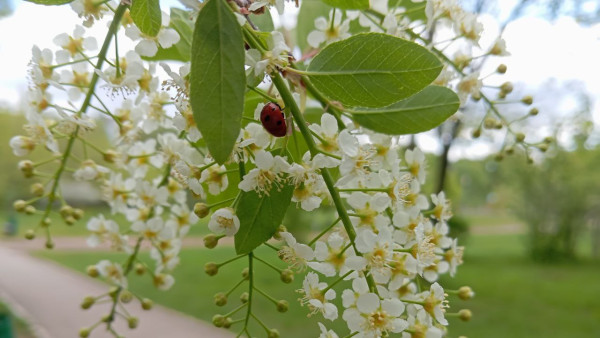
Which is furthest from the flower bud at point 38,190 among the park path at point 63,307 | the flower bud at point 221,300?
the park path at point 63,307

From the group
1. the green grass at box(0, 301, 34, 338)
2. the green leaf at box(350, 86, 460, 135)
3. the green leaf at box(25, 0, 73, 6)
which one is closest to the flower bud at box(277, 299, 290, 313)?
the green leaf at box(350, 86, 460, 135)

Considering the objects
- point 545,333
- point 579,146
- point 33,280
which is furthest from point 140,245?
point 579,146

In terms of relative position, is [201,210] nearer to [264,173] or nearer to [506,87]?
[264,173]

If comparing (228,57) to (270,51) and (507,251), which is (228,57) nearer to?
(270,51)

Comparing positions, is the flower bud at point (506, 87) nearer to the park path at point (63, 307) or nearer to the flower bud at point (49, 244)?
the flower bud at point (49, 244)

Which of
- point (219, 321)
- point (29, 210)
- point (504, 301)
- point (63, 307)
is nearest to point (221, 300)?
point (219, 321)

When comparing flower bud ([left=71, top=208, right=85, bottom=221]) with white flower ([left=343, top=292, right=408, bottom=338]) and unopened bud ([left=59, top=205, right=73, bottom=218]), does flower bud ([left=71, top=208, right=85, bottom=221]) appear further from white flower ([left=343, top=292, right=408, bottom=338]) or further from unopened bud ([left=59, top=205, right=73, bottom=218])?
white flower ([left=343, top=292, right=408, bottom=338])
